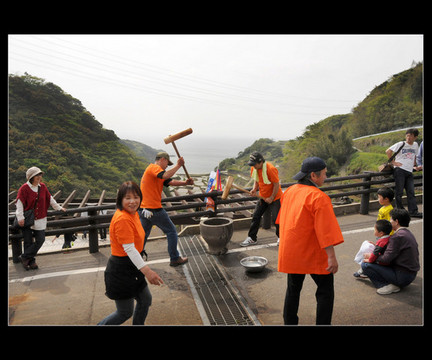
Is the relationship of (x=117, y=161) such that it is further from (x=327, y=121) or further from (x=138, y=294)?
(x=138, y=294)

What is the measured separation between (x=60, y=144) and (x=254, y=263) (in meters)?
52.7

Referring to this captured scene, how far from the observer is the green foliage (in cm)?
4416

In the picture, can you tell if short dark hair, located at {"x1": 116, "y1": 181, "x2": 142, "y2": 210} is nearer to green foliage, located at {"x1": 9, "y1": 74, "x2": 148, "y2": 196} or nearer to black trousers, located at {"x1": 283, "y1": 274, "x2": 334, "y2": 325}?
black trousers, located at {"x1": 283, "y1": 274, "x2": 334, "y2": 325}

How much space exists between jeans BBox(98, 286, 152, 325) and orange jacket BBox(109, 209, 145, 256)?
1.63 feet

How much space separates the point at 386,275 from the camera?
13.5ft

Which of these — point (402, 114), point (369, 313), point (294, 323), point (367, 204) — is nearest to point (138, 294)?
point (294, 323)

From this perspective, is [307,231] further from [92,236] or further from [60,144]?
[60,144]

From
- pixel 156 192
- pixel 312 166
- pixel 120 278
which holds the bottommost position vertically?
pixel 120 278

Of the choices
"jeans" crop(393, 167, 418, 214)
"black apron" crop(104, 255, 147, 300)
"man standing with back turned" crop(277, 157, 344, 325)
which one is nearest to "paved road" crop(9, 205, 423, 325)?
"man standing with back turned" crop(277, 157, 344, 325)

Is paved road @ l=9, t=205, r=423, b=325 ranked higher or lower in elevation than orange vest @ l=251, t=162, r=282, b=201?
lower

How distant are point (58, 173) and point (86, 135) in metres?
14.6

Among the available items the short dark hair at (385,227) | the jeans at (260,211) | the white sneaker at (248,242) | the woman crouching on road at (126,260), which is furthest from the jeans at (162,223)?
the short dark hair at (385,227)

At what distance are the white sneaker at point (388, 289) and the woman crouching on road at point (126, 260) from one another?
120 inches

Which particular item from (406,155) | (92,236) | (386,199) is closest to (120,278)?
(92,236)
